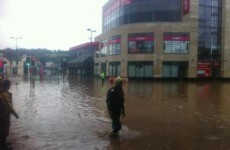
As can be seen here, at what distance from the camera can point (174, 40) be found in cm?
5262

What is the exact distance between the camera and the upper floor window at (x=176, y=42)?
52625mm

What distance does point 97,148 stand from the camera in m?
8.18

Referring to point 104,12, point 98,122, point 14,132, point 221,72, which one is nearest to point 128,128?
point 98,122

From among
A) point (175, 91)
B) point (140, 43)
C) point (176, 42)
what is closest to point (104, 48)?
point (140, 43)

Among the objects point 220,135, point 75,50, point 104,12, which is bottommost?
point 220,135

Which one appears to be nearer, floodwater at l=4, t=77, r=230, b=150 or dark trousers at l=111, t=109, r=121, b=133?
floodwater at l=4, t=77, r=230, b=150

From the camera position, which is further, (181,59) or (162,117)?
(181,59)

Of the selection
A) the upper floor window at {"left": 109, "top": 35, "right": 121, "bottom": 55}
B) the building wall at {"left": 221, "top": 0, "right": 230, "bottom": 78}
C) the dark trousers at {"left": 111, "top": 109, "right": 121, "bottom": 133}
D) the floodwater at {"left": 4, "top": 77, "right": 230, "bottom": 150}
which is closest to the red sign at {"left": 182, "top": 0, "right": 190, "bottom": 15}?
the building wall at {"left": 221, "top": 0, "right": 230, "bottom": 78}

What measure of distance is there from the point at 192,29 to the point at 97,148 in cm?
4704

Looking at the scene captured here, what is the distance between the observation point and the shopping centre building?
2076 inches

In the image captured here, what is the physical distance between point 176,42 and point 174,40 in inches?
16.4

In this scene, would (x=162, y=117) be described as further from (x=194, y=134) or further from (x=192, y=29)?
(x=192, y=29)

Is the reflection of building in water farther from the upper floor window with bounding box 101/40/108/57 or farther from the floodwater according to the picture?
the upper floor window with bounding box 101/40/108/57

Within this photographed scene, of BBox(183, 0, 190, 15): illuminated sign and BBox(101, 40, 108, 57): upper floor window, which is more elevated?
BBox(183, 0, 190, 15): illuminated sign
